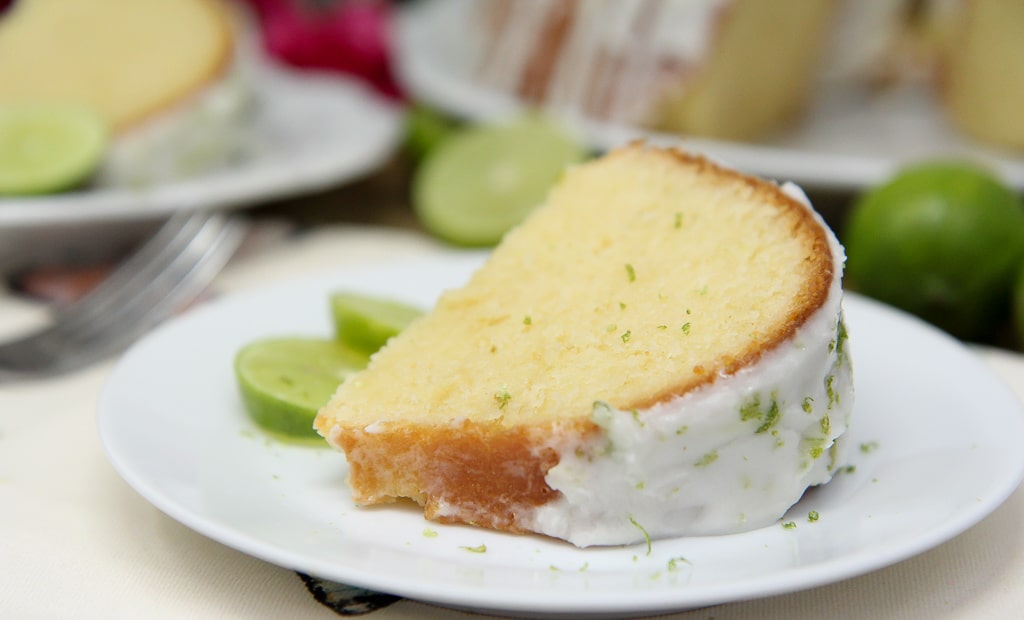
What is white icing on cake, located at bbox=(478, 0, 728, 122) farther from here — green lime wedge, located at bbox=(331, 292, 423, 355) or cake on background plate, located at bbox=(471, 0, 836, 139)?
green lime wedge, located at bbox=(331, 292, 423, 355)

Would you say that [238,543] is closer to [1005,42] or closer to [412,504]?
[412,504]

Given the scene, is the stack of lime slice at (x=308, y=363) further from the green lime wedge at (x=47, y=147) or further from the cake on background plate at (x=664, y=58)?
the cake on background plate at (x=664, y=58)

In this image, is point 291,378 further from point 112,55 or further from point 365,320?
point 112,55

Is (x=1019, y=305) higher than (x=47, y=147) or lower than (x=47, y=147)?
higher

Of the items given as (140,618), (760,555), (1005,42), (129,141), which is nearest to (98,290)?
(129,141)

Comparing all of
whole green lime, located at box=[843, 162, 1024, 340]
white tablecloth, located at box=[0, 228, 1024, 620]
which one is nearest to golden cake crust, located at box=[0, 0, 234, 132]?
white tablecloth, located at box=[0, 228, 1024, 620]

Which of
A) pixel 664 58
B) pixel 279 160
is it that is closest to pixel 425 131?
pixel 279 160

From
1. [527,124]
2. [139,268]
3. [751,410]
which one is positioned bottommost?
[139,268]
